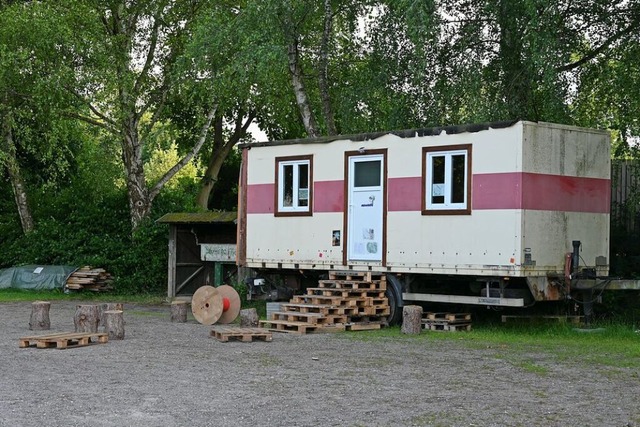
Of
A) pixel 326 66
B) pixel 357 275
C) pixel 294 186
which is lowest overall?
pixel 357 275

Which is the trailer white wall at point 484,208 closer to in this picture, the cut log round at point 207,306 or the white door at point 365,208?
the white door at point 365,208

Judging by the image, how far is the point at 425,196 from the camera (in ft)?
61.6

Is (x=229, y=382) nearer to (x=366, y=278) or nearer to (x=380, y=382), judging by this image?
(x=380, y=382)

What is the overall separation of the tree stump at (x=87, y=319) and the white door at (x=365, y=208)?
4894mm

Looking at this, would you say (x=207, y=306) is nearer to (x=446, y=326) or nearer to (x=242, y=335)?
(x=242, y=335)

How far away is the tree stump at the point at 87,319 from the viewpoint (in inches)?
698

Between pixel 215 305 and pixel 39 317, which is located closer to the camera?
pixel 39 317

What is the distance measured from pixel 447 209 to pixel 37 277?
49.4 feet

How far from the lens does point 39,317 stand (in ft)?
62.2

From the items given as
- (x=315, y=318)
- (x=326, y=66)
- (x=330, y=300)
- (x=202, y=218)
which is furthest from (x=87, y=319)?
(x=326, y=66)

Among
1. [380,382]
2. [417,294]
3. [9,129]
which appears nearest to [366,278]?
[417,294]

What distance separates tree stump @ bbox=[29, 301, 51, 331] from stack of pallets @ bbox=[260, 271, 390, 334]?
3846mm

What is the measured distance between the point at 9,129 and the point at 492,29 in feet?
49.5

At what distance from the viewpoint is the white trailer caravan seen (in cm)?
1764
